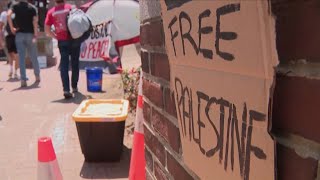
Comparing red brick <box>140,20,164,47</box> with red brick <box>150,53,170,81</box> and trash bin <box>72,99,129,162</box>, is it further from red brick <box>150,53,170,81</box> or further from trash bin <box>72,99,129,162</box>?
trash bin <box>72,99,129,162</box>

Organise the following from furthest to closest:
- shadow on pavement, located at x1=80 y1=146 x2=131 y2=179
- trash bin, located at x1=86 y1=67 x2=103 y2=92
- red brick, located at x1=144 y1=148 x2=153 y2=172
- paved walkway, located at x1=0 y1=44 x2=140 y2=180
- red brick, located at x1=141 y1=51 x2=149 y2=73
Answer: trash bin, located at x1=86 y1=67 x2=103 y2=92, paved walkway, located at x1=0 y1=44 x2=140 y2=180, shadow on pavement, located at x1=80 y1=146 x2=131 y2=179, red brick, located at x1=144 y1=148 x2=153 y2=172, red brick, located at x1=141 y1=51 x2=149 y2=73

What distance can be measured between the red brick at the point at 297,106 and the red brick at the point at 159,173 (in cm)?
95

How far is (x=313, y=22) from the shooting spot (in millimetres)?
817

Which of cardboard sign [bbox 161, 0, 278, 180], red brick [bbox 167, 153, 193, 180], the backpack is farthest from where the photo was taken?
the backpack

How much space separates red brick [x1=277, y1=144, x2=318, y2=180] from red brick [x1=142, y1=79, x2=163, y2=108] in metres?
0.87

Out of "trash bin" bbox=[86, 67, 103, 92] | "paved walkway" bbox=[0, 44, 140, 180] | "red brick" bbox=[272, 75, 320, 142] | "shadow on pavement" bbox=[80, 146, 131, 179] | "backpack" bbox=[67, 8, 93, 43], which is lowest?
"shadow on pavement" bbox=[80, 146, 131, 179]

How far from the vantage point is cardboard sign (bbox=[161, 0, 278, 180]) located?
94cm

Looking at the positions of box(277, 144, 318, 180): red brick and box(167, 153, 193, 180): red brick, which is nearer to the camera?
box(277, 144, 318, 180): red brick

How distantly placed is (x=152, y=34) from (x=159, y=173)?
56 cm

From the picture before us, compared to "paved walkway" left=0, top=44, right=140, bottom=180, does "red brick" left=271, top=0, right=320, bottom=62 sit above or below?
above

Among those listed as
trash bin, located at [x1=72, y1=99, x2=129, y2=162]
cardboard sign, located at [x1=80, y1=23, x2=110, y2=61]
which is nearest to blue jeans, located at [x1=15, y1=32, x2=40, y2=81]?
cardboard sign, located at [x1=80, y1=23, x2=110, y2=61]

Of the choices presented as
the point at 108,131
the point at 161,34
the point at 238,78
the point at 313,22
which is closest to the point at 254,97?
the point at 238,78

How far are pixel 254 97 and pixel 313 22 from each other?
22 cm

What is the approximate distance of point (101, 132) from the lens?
187 inches
